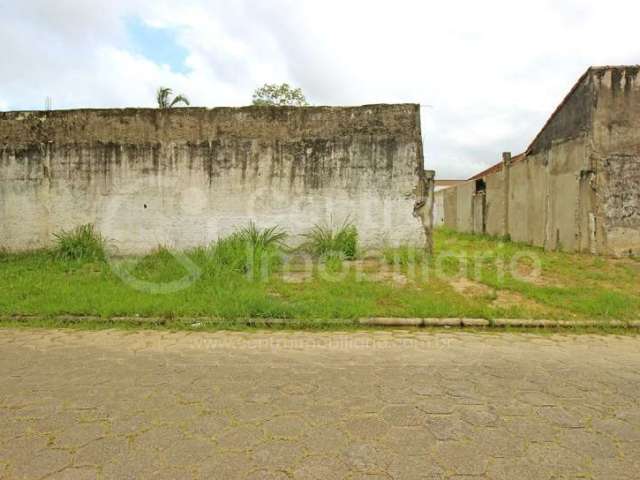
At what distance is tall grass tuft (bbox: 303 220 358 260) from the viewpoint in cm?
767

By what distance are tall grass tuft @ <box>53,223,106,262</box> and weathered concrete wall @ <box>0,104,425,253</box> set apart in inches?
6.4

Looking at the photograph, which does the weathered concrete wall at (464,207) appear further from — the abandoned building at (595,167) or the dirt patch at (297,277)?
the dirt patch at (297,277)

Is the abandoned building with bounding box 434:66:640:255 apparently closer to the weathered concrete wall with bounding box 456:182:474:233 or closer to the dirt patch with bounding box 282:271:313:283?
the dirt patch with bounding box 282:271:313:283

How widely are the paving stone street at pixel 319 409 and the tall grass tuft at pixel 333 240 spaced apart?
3.62m

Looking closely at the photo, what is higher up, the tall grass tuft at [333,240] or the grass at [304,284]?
the tall grass tuft at [333,240]

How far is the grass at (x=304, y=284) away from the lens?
4.98m

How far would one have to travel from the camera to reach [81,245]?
7914 millimetres

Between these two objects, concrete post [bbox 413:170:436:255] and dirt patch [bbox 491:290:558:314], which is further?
concrete post [bbox 413:170:436:255]

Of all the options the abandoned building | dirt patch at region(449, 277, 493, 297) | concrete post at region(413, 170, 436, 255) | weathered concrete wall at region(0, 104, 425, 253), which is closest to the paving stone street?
dirt patch at region(449, 277, 493, 297)

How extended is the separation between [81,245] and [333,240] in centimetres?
457

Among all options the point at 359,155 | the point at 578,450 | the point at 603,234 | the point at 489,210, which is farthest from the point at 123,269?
the point at 489,210

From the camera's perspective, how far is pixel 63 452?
2115 mm

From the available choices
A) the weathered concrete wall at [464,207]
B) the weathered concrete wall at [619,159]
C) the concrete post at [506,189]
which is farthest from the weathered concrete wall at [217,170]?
the weathered concrete wall at [464,207]

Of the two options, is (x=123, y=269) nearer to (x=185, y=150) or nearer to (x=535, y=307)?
(x=185, y=150)
